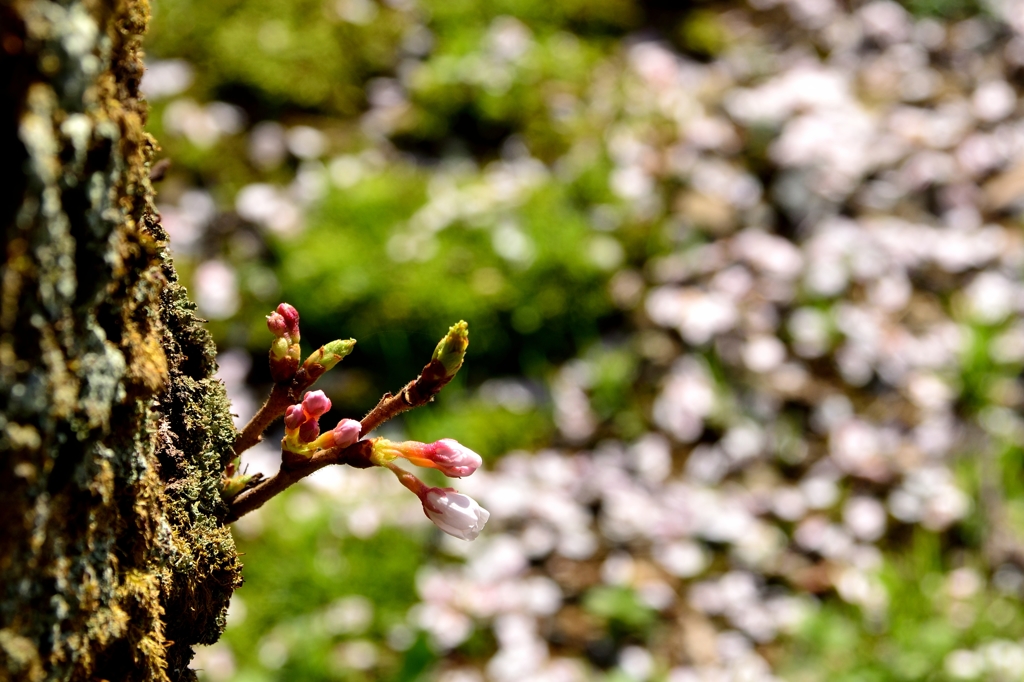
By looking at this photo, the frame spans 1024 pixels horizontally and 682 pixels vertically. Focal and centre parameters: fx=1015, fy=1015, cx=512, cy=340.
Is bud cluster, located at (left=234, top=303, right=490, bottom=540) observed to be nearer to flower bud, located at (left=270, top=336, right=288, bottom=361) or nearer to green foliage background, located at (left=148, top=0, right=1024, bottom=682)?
flower bud, located at (left=270, top=336, right=288, bottom=361)

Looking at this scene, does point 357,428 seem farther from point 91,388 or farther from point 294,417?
point 91,388

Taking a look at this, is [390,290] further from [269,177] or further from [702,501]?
[702,501]

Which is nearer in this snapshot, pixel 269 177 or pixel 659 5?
pixel 269 177

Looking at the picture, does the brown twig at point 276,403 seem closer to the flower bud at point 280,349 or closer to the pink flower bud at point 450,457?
the flower bud at point 280,349

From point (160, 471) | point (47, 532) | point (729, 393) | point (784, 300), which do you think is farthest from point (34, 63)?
point (784, 300)

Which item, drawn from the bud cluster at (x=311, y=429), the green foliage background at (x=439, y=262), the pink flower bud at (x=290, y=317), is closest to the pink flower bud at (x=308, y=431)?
the bud cluster at (x=311, y=429)

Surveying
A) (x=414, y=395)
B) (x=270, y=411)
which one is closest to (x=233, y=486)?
(x=270, y=411)
